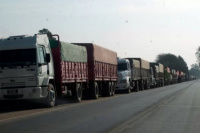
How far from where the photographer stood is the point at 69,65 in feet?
71.0

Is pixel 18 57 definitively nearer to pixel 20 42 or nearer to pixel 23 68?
pixel 23 68

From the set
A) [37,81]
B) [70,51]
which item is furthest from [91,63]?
[37,81]

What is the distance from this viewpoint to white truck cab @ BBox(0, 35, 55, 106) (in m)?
17.7

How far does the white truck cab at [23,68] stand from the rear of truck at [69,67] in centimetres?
190

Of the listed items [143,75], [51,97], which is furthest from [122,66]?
[51,97]

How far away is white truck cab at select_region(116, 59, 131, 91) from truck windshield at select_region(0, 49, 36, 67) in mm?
19434

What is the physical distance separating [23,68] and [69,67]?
14.1ft

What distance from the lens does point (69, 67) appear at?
21625 mm

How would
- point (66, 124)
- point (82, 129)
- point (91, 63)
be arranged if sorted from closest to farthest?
point (82, 129), point (66, 124), point (91, 63)

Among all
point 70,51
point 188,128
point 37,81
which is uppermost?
point 70,51

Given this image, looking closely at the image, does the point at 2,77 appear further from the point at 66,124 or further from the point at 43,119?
the point at 66,124

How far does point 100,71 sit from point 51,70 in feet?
30.2

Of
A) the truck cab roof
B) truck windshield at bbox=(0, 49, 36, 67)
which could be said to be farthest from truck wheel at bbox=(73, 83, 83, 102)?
truck windshield at bbox=(0, 49, 36, 67)

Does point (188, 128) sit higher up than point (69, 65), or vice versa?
point (69, 65)
